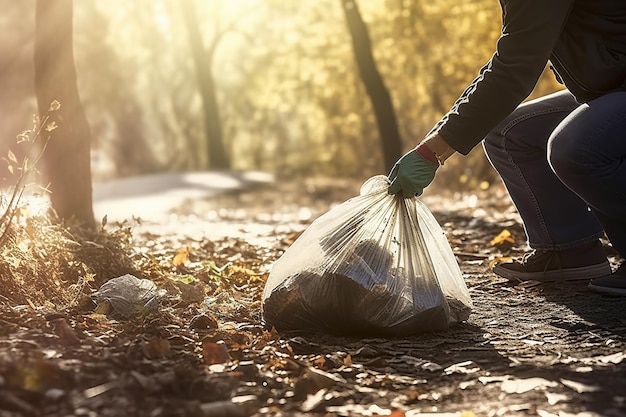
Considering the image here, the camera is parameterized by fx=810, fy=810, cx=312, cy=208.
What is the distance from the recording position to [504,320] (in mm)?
3176

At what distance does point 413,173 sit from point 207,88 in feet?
59.6

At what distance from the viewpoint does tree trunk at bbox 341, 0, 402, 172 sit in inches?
442

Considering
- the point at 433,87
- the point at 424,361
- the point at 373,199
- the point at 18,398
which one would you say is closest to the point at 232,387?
the point at 18,398

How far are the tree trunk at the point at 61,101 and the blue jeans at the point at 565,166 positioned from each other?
2.23 meters

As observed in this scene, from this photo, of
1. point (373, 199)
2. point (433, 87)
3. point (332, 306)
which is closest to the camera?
point (332, 306)

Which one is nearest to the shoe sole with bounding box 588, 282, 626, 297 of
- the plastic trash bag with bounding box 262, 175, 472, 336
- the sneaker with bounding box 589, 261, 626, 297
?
the sneaker with bounding box 589, 261, 626, 297

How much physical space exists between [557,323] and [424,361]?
2.30 ft

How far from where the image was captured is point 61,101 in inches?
172

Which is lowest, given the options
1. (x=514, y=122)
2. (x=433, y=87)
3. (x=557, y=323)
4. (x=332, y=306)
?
(x=557, y=323)

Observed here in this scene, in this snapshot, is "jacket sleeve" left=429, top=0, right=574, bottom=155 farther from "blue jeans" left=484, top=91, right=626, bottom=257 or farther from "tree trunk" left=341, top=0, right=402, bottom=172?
"tree trunk" left=341, top=0, right=402, bottom=172

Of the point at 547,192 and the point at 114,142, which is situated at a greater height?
the point at 114,142

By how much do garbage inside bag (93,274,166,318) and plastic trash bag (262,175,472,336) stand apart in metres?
0.45

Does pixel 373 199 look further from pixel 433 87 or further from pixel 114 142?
pixel 114 142

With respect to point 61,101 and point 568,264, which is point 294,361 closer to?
point 568,264
